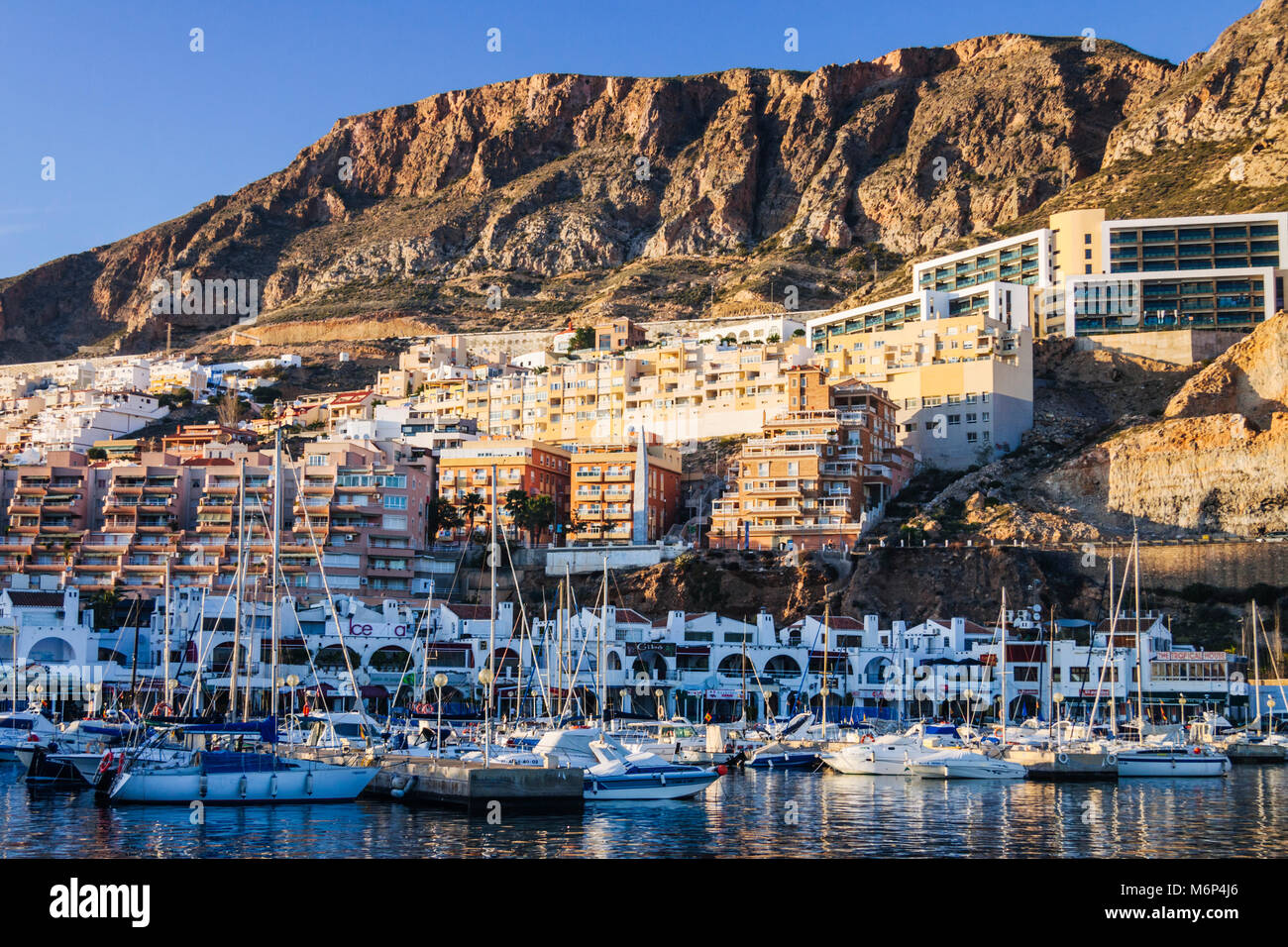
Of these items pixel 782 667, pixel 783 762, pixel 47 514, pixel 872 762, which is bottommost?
pixel 783 762

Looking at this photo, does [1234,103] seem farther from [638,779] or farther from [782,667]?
[638,779]

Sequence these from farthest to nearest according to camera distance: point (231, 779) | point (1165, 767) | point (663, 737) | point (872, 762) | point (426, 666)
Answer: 1. point (426, 666)
2. point (663, 737)
3. point (872, 762)
4. point (1165, 767)
5. point (231, 779)

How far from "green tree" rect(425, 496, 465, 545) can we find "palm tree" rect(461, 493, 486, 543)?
539mm

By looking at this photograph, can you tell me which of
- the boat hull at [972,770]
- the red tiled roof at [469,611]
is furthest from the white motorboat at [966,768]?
the red tiled roof at [469,611]

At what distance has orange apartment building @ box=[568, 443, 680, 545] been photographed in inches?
4163

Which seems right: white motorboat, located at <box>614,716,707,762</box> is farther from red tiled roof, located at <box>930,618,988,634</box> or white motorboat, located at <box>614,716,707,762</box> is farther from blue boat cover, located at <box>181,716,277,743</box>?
red tiled roof, located at <box>930,618,988,634</box>

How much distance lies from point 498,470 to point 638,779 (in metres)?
71.5

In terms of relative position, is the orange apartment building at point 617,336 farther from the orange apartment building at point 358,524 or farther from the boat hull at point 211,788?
the boat hull at point 211,788

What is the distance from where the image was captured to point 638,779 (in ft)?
139

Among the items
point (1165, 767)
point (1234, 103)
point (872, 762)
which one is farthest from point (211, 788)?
point (1234, 103)

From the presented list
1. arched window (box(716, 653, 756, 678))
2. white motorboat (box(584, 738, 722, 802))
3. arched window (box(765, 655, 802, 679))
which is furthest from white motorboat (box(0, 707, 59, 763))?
arched window (box(765, 655, 802, 679))

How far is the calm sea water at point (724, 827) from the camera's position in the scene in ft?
101
